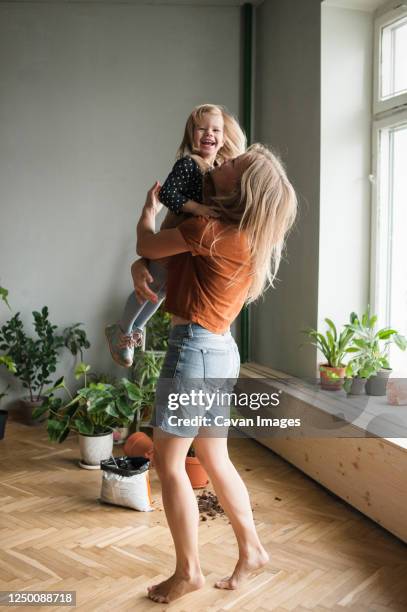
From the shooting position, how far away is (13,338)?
4.60 metres

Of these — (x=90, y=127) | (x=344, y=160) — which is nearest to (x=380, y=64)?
(x=344, y=160)

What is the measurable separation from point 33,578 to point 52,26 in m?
3.69

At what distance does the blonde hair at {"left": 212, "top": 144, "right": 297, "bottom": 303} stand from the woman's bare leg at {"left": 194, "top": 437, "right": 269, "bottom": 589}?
0.63 meters

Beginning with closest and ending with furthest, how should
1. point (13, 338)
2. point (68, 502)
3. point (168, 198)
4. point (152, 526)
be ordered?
point (168, 198) → point (152, 526) → point (68, 502) → point (13, 338)

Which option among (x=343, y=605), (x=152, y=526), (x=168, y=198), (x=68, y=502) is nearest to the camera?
(x=168, y=198)

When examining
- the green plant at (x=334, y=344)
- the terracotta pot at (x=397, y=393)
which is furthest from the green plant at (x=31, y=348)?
the terracotta pot at (x=397, y=393)

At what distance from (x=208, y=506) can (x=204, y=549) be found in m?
0.48

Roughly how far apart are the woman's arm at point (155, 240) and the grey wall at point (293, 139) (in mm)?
1818

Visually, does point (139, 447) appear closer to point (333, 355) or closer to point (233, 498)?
point (333, 355)

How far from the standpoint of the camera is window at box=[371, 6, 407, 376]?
3715 mm

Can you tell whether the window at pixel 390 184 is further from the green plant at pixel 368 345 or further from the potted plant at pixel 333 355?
the potted plant at pixel 333 355

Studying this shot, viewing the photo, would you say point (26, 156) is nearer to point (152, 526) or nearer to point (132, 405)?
point (132, 405)

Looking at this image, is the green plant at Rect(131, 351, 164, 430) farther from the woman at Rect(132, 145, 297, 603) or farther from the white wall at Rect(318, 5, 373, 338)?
the woman at Rect(132, 145, 297, 603)

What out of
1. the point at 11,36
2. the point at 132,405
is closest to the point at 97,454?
the point at 132,405
